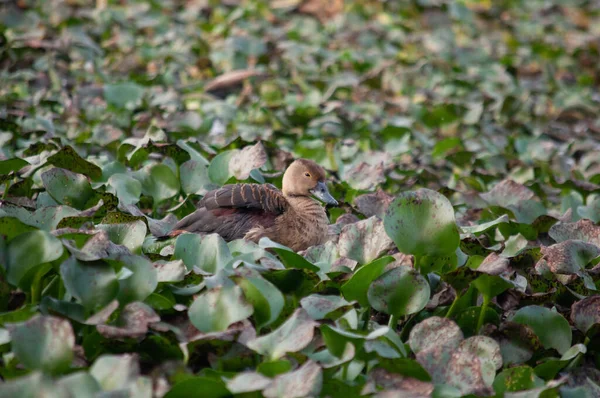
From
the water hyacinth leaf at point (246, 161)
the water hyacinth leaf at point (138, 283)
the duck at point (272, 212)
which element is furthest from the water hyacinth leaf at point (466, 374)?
the water hyacinth leaf at point (246, 161)

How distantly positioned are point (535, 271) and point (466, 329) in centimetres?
54

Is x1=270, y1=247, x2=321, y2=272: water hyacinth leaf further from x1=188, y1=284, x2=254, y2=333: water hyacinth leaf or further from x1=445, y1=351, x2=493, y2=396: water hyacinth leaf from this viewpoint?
x1=445, y1=351, x2=493, y2=396: water hyacinth leaf

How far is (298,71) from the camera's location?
8.30 m

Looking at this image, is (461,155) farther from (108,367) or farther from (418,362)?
(108,367)

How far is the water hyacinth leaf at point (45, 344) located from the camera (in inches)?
102

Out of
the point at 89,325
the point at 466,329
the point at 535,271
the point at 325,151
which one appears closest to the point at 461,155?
the point at 325,151

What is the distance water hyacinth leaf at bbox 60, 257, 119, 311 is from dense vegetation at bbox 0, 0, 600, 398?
0.01 meters

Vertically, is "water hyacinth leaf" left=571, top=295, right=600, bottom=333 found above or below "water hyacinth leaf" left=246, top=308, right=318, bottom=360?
below

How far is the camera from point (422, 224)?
11.3 ft

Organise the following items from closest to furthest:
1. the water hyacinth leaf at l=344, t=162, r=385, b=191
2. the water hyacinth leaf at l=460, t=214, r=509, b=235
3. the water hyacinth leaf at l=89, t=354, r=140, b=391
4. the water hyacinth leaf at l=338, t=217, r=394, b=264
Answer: the water hyacinth leaf at l=89, t=354, r=140, b=391 < the water hyacinth leaf at l=338, t=217, r=394, b=264 < the water hyacinth leaf at l=460, t=214, r=509, b=235 < the water hyacinth leaf at l=344, t=162, r=385, b=191

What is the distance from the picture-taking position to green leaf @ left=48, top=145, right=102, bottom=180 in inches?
170

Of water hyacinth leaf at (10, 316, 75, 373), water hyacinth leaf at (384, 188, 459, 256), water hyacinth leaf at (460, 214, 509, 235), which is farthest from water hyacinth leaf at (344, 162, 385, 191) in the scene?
water hyacinth leaf at (10, 316, 75, 373)

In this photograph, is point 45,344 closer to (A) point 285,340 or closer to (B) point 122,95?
(A) point 285,340

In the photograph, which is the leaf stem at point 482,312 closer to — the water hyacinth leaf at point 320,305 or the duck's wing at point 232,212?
the water hyacinth leaf at point 320,305
